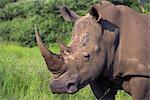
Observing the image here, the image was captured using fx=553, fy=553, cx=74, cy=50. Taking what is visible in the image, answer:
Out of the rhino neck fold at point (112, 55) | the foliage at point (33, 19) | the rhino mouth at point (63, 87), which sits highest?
the rhino neck fold at point (112, 55)

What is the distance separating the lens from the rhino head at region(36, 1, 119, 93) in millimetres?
5055

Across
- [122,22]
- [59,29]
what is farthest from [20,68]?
[59,29]

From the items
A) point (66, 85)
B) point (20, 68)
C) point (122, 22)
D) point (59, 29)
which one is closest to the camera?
point (66, 85)

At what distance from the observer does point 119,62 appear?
527cm

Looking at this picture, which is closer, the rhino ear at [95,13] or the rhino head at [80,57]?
the rhino head at [80,57]

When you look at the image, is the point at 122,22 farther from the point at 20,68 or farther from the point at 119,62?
the point at 20,68

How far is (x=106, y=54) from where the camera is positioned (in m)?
5.24

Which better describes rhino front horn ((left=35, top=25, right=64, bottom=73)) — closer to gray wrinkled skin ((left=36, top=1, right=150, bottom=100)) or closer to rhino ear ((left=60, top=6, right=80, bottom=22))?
gray wrinkled skin ((left=36, top=1, right=150, bottom=100))

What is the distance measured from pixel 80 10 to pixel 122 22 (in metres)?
14.5

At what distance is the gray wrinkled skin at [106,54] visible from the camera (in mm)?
5094

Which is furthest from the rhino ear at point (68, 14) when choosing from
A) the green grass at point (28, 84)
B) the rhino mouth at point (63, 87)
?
the green grass at point (28, 84)

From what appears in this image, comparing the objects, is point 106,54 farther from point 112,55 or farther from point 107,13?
point 107,13

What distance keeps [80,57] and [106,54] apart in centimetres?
26

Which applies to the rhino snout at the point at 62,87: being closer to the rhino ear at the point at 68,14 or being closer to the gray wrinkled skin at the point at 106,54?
the gray wrinkled skin at the point at 106,54
